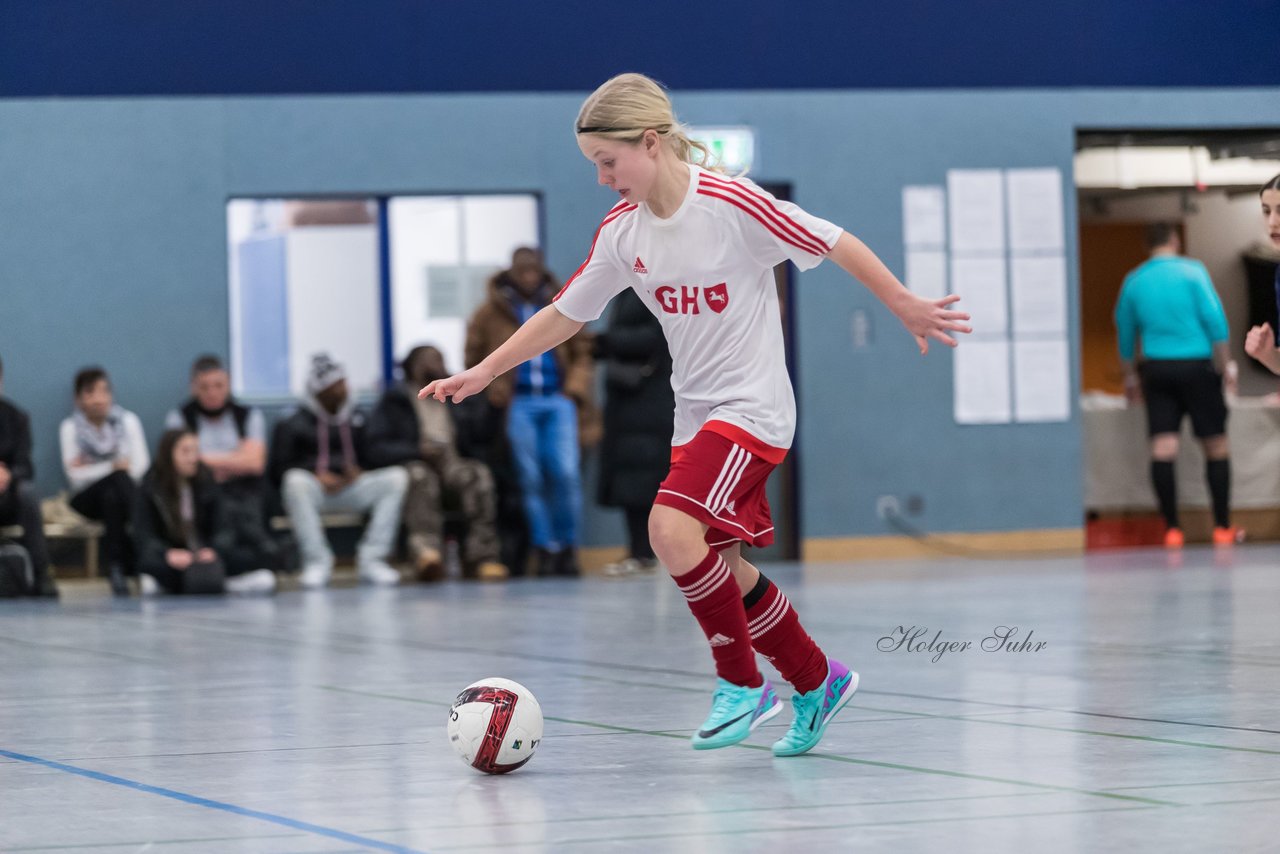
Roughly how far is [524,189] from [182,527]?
326 centimetres

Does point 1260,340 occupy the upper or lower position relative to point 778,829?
upper

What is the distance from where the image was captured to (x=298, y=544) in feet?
38.3

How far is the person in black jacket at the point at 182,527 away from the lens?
10.9m

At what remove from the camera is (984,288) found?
13.1 meters

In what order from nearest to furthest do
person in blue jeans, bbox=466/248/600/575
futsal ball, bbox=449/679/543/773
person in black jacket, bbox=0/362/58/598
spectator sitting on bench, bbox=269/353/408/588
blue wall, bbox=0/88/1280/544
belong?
futsal ball, bbox=449/679/543/773, person in black jacket, bbox=0/362/58/598, spectator sitting on bench, bbox=269/353/408/588, person in blue jeans, bbox=466/248/600/575, blue wall, bbox=0/88/1280/544

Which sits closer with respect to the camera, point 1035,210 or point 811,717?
point 811,717

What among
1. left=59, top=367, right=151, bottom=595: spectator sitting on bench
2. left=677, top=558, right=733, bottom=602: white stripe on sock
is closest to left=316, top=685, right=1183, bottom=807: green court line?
left=677, top=558, right=733, bottom=602: white stripe on sock

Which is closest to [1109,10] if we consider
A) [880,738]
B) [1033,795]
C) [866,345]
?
[866,345]

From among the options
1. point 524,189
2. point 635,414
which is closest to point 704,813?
point 635,414

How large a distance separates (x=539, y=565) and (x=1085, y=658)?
6.15 m

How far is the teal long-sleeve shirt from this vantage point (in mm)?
12758

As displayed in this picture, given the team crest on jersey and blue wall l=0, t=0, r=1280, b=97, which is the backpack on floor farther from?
the team crest on jersey

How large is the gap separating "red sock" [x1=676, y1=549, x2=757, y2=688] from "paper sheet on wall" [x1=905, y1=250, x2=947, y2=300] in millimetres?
8876

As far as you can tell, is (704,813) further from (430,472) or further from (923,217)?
(923,217)
